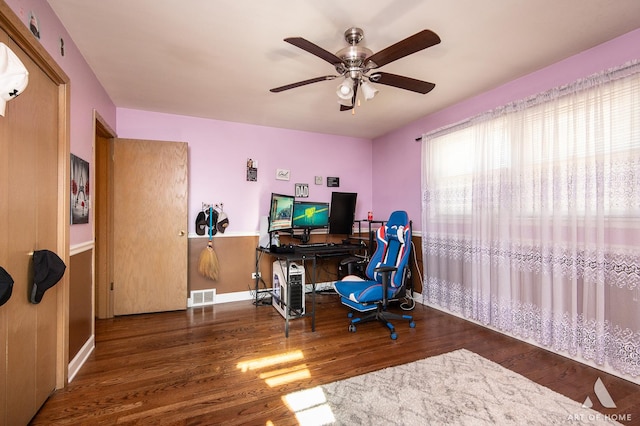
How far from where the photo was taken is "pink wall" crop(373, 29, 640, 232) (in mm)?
2133

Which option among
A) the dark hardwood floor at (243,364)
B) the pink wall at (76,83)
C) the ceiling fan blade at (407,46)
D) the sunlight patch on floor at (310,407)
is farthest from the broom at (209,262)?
the ceiling fan blade at (407,46)

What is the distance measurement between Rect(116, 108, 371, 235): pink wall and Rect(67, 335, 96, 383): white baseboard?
5.31ft

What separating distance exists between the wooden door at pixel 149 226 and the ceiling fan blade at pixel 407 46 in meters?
2.70

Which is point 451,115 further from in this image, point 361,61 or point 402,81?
point 361,61

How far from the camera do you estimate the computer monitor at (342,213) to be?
4.12 m

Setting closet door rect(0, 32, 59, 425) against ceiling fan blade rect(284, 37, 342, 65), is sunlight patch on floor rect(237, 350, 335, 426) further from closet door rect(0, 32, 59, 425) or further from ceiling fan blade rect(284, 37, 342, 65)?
ceiling fan blade rect(284, 37, 342, 65)

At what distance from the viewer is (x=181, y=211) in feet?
11.6

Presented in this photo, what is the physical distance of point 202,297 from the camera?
3721mm

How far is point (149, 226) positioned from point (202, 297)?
1.14 meters

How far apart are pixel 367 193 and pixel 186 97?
3071 mm

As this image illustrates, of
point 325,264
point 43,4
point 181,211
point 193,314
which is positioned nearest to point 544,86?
point 325,264

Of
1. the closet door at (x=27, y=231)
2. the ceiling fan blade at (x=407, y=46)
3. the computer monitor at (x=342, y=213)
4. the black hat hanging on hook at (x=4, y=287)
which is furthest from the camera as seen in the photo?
the computer monitor at (x=342, y=213)

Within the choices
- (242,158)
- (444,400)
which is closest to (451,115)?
(242,158)

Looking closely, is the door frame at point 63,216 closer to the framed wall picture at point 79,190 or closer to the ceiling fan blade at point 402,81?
the framed wall picture at point 79,190
